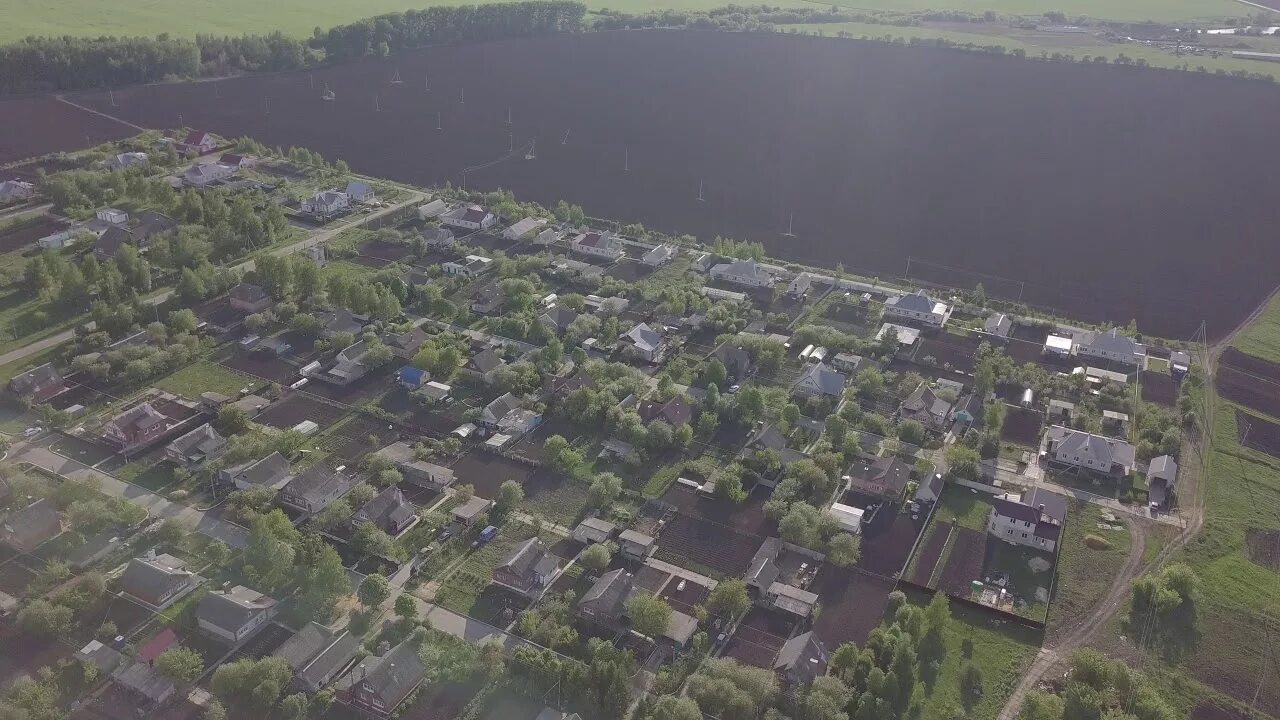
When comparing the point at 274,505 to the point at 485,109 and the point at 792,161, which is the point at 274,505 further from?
the point at 485,109

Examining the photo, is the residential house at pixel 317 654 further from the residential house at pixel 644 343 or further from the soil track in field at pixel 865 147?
the soil track in field at pixel 865 147

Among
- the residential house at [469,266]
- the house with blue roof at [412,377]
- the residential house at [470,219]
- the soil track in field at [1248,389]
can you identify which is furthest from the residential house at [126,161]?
the soil track in field at [1248,389]

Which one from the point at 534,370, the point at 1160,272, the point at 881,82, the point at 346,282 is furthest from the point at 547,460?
the point at 881,82

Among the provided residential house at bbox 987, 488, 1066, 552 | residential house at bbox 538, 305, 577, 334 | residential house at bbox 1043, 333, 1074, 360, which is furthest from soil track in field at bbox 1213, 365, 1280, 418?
residential house at bbox 538, 305, 577, 334

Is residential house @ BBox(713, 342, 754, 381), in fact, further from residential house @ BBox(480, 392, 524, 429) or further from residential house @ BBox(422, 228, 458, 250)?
residential house @ BBox(422, 228, 458, 250)

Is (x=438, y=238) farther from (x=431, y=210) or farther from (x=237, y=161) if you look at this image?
(x=237, y=161)

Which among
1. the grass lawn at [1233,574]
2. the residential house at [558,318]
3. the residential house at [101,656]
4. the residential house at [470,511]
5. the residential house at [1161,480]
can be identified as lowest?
the grass lawn at [1233,574]

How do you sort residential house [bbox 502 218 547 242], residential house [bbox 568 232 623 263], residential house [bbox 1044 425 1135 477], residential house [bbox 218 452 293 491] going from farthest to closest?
residential house [bbox 502 218 547 242]
residential house [bbox 568 232 623 263]
residential house [bbox 1044 425 1135 477]
residential house [bbox 218 452 293 491]
